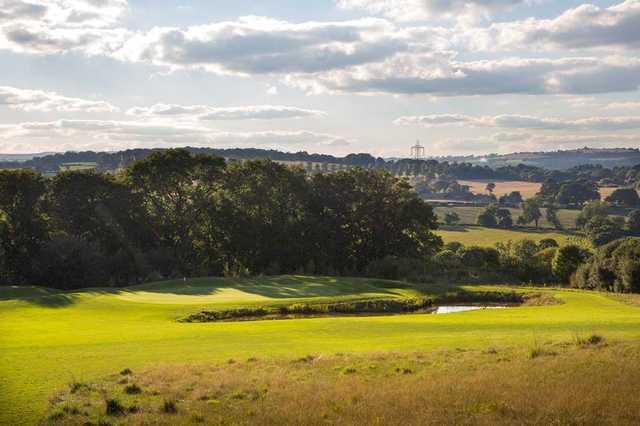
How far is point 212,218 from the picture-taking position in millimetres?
79750

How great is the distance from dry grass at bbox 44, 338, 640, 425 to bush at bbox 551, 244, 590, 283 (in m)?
50.5

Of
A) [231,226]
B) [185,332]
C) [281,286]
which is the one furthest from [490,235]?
[185,332]

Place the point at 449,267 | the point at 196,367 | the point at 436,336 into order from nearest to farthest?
the point at 196,367 → the point at 436,336 → the point at 449,267

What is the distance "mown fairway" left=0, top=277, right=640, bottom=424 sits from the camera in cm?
2080

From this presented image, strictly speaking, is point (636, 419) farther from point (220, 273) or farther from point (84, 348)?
point (220, 273)

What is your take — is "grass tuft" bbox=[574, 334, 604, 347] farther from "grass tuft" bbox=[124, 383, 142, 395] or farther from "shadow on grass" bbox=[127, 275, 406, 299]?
"shadow on grass" bbox=[127, 275, 406, 299]

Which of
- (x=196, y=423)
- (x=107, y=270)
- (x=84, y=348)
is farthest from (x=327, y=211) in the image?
(x=196, y=423)

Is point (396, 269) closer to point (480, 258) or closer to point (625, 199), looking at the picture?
point (480, 258)

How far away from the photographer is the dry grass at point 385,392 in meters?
15.2

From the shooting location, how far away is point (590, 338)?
2330cm

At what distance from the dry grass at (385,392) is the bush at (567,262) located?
50.5 metres

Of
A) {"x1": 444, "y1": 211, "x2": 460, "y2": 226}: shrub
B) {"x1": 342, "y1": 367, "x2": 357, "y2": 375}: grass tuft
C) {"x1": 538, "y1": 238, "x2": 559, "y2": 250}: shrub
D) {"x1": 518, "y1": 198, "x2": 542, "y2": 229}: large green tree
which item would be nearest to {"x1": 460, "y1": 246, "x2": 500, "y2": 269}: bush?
{"x1": 538, "y1": 238, "x2": 559, "y2": 250}: shrub

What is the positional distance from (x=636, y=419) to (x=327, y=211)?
69.6 m

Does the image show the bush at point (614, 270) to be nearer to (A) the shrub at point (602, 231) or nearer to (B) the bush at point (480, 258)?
(B) the bush at point (480, 258)
